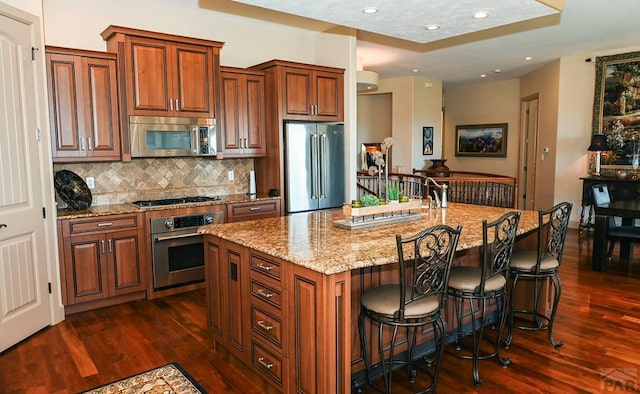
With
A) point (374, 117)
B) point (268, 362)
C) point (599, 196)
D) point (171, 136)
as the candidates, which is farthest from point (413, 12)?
point (374, 117)

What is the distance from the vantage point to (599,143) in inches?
268

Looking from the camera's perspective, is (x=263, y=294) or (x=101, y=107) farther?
(x=101, y=107)

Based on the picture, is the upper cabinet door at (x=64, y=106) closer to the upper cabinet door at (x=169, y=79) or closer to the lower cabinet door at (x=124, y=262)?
the upper cabinet door at (x=169, y=79)

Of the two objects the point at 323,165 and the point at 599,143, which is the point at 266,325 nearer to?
the point at 323,165

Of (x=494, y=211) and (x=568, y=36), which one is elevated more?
(x=568, y=36)

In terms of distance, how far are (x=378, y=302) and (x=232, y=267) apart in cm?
98

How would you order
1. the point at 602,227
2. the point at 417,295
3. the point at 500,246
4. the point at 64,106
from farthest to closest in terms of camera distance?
the point at 602,227 < the point at 64,106 < the point at 500,246 < the point at 417,295

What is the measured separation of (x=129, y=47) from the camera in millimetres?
4121

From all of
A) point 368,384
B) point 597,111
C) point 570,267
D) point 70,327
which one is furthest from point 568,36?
point 70,327

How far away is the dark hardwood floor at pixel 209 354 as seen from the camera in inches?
108

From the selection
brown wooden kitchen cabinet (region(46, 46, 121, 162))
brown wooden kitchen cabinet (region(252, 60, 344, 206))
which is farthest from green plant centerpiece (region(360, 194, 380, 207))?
brown wooden kitchen cabinet (region(46, 46, 121, 162))

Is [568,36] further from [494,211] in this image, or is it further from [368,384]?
[368,384]

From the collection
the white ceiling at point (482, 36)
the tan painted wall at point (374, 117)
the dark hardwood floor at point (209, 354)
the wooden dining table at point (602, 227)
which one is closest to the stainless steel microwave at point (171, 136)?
the dark hardwood floor at point (209, 354)

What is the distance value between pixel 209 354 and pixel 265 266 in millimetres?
1070
